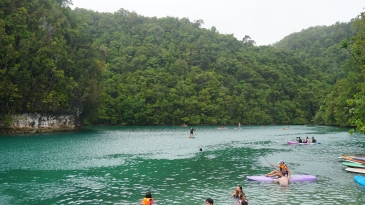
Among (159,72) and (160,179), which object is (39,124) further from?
(159,72)

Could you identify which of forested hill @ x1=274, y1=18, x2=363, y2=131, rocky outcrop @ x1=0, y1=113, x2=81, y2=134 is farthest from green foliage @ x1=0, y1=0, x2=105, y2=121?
forested hill @ x1=274, y1=18, x2=363, y2=131

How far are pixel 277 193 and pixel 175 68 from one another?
123 metres

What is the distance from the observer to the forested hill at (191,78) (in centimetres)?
11875

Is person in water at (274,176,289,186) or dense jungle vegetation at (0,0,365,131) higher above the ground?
dense jungle vegetation at (0,0,365,131)

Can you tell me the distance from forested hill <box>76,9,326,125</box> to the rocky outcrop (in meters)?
30.7

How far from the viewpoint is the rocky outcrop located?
6149 centimetres

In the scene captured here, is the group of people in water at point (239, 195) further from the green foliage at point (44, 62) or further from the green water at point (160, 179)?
the green foliage at point (44, 62)

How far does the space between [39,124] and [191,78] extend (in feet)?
260

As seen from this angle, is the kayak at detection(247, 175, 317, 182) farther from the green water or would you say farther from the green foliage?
the green foliage

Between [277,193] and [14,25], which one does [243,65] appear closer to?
[14,25]

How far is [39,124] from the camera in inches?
2655

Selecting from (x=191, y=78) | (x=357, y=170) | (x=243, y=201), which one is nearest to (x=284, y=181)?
(x=243, y=201)

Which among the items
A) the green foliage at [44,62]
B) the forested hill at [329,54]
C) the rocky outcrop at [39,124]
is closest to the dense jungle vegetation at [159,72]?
the green foliage at [44,62]

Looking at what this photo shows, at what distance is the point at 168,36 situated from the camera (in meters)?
171
